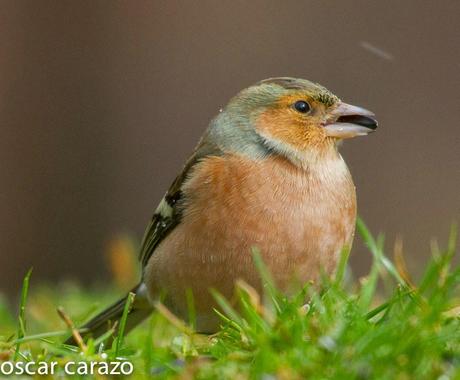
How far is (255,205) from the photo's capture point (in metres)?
4.84

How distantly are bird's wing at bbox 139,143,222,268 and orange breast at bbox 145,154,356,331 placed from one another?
0.38 ft

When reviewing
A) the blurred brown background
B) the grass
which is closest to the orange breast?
the grass

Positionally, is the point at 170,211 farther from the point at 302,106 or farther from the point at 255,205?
the point at 302,106

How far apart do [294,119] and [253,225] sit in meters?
0.82

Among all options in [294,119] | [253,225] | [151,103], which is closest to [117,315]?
[253,225]

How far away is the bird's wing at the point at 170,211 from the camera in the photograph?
210 inches

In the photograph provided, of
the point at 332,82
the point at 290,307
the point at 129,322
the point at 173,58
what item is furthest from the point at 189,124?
the point at 290,307

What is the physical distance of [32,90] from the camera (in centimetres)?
1195

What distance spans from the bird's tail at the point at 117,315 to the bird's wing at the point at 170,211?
22 centimetres

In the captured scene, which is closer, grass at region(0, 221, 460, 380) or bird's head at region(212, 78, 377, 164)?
grass at region(0, 221, 460, 380)

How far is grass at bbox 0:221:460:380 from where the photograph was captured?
3328mm

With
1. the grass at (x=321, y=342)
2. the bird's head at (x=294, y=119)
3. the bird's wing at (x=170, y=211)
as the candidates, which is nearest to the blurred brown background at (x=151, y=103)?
the bird's wing at (x=170, y=211)

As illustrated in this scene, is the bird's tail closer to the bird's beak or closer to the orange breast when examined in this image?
the orange breast

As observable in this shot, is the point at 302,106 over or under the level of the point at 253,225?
over
